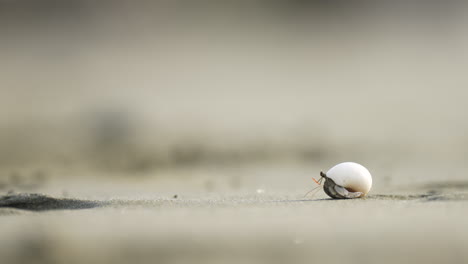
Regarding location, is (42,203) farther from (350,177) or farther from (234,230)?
(350,177)

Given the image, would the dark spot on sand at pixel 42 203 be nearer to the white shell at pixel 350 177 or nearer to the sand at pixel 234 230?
the sand at pixel 234 230

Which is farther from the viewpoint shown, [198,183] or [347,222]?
[198,183]

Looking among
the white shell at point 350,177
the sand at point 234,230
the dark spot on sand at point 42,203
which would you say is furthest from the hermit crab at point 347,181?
the dark spot on sand at point 42,203

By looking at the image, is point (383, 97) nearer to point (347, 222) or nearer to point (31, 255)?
point (347, 222)

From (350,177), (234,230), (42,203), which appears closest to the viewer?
(234,230)

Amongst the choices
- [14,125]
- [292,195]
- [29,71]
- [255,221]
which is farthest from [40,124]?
[255,221]

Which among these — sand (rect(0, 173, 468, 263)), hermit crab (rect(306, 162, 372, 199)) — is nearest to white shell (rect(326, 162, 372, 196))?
hermit crab (rect(306, 162, 372, 199))

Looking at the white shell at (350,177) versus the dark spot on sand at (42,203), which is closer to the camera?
the white shell at (350,177)

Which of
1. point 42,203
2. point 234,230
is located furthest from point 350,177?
point 42,203
